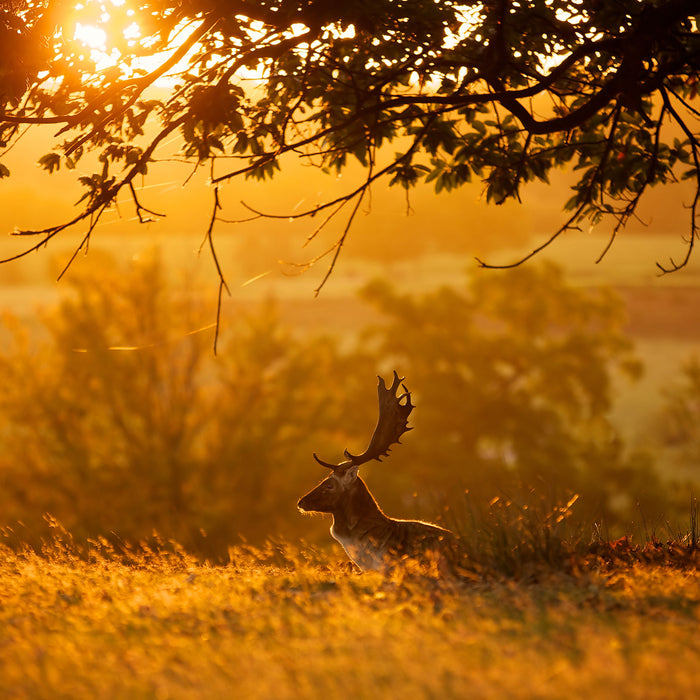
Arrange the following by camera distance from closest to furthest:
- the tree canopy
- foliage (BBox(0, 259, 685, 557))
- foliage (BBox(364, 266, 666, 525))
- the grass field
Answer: the grass field → the tree canopy → foliage (BBox(0, 259, 685, 557)) → foliage (BBox(364, 266, 666, 525))

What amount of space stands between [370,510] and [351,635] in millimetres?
3077

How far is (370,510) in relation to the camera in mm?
8672

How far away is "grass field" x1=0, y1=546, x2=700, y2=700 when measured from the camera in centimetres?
470

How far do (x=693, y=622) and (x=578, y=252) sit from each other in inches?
3468

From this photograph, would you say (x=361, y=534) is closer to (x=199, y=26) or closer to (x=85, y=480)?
(x=199, y=26)

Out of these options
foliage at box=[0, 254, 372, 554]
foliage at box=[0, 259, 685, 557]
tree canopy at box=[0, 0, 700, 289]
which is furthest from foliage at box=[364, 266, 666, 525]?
tree canopy at box=[0, 0, 700, 289]

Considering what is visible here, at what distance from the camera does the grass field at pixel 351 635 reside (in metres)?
4.70

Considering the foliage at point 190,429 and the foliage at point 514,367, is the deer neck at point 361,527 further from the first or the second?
the foliage at point 514,367

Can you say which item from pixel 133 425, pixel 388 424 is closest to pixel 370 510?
pixel 388 424

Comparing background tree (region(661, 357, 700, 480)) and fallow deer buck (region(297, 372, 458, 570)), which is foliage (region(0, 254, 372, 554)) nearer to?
fallow deer buck (region(297, 372, 458, 570))

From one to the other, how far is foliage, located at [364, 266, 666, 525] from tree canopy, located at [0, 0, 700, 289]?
120 ft

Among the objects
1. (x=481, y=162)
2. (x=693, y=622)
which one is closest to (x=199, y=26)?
(x=481, y=162)

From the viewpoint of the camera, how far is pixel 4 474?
3409 centimetres

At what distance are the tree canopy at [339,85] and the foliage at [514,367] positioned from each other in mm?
36498
